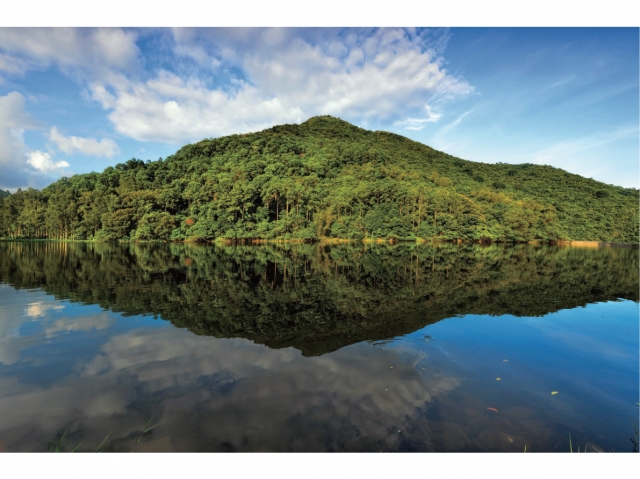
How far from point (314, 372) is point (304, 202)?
72398mm

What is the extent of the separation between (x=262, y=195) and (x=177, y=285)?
64.8 meters

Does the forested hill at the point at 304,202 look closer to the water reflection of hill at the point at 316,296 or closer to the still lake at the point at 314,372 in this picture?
the water reflection of hill at the point at 316,296

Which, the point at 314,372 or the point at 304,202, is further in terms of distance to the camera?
the point at 304,202

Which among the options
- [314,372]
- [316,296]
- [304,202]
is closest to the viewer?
[314,372]

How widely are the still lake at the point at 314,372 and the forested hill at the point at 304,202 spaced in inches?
2327

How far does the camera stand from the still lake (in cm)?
438

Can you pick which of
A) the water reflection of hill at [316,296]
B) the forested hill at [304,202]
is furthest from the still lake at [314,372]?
the forested hill at [304,202]

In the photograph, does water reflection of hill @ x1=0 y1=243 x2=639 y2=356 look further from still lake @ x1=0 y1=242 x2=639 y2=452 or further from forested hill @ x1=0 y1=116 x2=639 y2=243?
forested hill @ x1=0 y1=116 x2=639 y2=243

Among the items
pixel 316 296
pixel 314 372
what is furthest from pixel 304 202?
pixel 314 372

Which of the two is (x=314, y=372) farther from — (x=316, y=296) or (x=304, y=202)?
(x=304, y=202)

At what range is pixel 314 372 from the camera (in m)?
6.16

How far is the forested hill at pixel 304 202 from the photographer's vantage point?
2854 inches

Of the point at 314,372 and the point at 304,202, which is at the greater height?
the point at 304,202

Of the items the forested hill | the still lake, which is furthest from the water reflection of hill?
the forested hill
